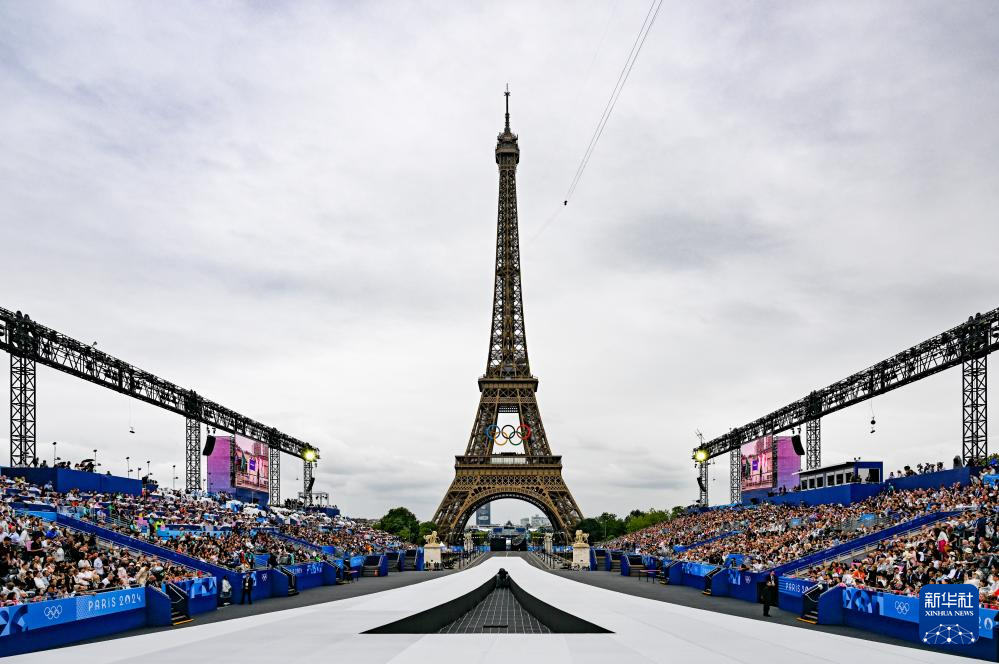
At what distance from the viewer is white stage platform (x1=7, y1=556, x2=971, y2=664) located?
1445 cm

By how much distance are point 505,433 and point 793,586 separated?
238 ft

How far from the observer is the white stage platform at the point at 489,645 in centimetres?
1445

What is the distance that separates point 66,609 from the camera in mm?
20719

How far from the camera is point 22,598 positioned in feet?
66.2

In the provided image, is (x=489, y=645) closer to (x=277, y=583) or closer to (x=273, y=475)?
(x=277, y=583)

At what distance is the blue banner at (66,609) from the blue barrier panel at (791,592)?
20956 millimetres

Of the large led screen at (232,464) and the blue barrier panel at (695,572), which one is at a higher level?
the large led screen at (232,464)

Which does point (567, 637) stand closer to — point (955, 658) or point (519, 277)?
point (955, 658)

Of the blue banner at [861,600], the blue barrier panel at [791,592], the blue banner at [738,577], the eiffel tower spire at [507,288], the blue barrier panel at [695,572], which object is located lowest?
the blue barrier panel at [695,572]

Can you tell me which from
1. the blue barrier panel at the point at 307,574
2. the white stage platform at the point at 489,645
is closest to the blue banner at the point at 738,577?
the white stage platform at the point at 489,645

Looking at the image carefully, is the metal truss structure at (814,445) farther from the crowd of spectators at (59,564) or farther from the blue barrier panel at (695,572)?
the crowd of spectators at (59,564)

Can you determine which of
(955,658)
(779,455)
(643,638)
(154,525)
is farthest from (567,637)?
(779,455)

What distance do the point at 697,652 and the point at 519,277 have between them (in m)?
99.1

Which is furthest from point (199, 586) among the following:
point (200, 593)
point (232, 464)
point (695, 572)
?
point (232, 464)
